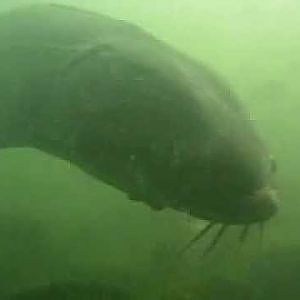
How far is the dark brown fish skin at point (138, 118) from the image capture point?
1006 millimetres

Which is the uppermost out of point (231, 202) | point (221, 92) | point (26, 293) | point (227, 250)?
point (221, 92)

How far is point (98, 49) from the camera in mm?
Answer: 1136

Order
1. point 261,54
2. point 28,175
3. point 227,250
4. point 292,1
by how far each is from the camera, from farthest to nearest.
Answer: point 292,1, point 261,54, point 28,175, point 227,250

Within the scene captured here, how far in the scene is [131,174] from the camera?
3.57 feet

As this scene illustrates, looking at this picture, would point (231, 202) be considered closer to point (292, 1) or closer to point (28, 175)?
point (28, 175)

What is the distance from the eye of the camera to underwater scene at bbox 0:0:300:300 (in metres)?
1.02

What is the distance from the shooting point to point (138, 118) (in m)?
1.05

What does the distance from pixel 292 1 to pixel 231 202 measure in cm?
239

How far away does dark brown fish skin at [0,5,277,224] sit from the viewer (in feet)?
3.30

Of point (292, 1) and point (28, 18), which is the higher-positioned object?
point (292, 1)

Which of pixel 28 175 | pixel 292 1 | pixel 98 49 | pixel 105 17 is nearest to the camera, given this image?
pixel 98 49

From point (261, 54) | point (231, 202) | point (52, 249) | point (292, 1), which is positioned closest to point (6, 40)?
point (52, 249)

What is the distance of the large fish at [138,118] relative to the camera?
101 cm

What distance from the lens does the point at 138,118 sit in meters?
1.05
